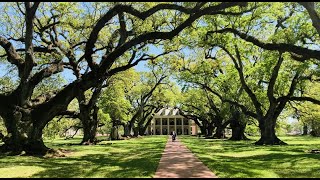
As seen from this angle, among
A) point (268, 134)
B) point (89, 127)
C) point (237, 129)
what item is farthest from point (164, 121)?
point (268, 134)

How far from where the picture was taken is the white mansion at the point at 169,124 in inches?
4616

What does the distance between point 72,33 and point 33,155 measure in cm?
1113

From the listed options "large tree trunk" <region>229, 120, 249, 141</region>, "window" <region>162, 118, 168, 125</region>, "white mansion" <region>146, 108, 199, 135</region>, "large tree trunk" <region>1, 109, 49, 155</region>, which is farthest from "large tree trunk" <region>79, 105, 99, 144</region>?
"window" <region>162, 118, 168, 125</region>

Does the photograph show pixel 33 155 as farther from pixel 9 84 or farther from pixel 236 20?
pixel 236 20

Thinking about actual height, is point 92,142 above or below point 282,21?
below

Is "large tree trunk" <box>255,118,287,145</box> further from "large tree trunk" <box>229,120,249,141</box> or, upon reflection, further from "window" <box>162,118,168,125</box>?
"window" <box>162,118,168,125</box>

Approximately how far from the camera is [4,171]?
43.9 feet

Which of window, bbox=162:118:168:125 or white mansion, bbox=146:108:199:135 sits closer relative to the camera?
white mansion, bbox=146:108:199:135

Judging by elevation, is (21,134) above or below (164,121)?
below

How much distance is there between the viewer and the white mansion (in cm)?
11725

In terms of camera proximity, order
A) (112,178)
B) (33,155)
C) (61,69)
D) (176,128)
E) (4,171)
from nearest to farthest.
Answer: (112,178) → (4,171) → (33,155) → (61,69) → (176,128)

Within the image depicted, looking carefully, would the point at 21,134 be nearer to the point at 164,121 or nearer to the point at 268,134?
the point at 268,134

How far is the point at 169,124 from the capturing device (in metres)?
119

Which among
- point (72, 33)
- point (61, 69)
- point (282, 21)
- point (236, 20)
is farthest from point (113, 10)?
point (282, 21)
